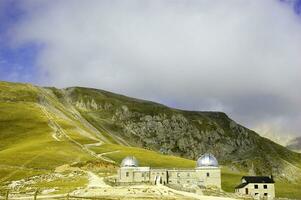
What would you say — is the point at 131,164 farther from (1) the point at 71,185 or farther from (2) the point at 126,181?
(1) the point at 71,185

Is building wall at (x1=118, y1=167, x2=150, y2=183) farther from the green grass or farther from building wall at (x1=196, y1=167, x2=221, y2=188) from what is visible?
building wall at (x1=196, y1=167, x2=221, y2=188)

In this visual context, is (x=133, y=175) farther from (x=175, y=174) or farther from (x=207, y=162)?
(x=207, y=162)

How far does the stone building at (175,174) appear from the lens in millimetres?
131125

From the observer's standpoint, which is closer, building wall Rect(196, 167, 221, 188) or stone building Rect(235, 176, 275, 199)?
building wall Rect(196, 167, 221, 188)

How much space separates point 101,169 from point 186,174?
2378 cm

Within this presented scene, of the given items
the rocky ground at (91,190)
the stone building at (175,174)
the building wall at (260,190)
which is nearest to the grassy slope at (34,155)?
the rocky ground at (91,190)

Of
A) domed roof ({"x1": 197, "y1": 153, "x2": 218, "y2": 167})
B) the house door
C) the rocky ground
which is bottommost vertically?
the rocky ground

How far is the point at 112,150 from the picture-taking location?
17938cm

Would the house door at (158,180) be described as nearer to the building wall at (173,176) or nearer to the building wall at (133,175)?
the building wall at (173,176)

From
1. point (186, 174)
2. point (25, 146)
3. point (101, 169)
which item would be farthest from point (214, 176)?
point (25, 146)

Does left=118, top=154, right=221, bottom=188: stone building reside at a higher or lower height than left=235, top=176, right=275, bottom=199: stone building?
higher

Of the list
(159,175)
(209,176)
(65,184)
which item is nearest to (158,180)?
(159,175)

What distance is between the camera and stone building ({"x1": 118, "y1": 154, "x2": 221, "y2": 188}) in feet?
430

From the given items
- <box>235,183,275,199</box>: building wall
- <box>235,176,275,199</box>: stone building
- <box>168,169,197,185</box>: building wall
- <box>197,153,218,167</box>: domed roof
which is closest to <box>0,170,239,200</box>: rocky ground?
<box>168,169,197,185</box>: building wall
